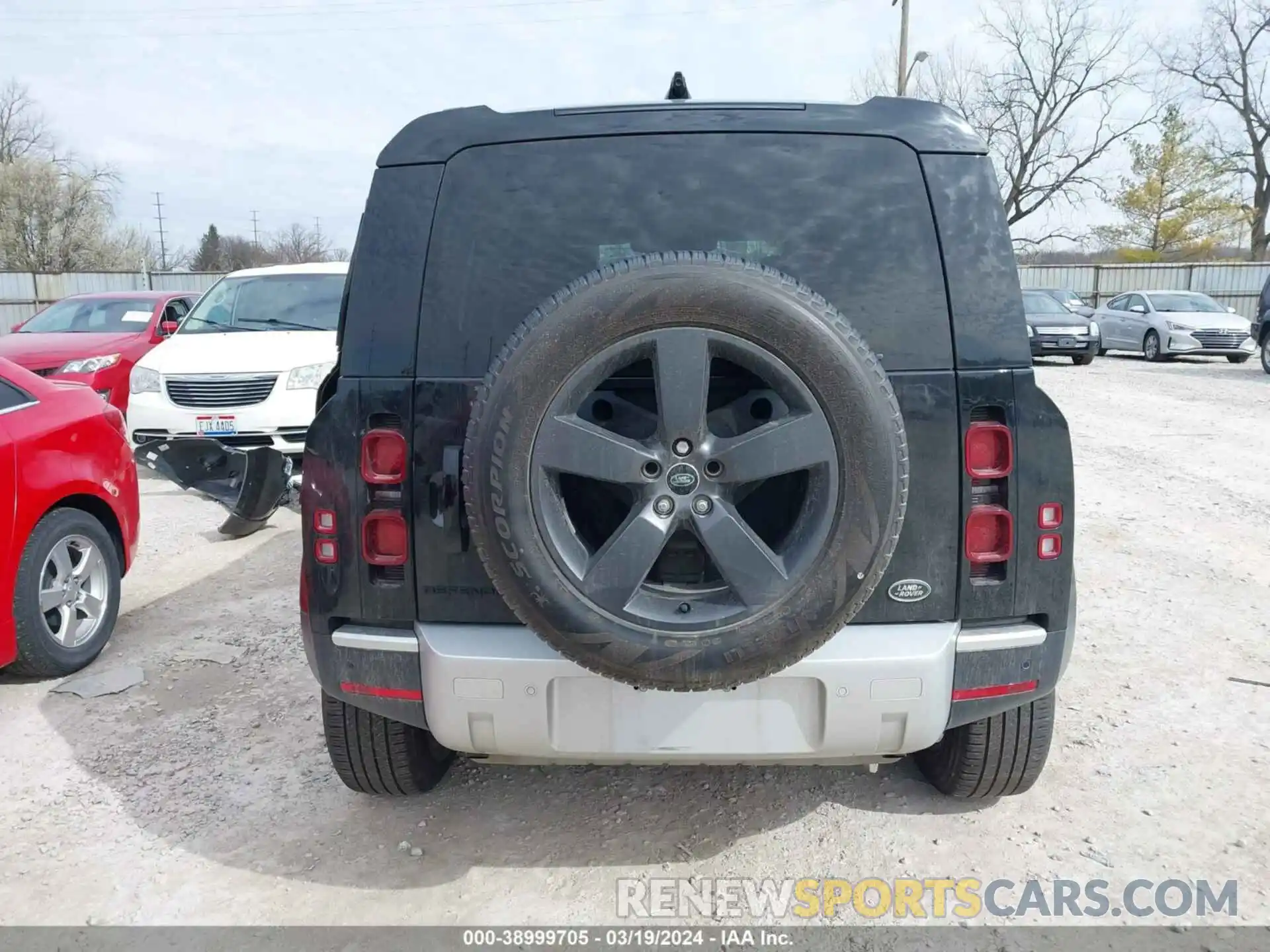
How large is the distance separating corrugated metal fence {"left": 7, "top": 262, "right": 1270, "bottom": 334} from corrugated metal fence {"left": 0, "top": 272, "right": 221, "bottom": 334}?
0.02m

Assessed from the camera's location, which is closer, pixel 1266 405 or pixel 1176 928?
pixel 1176 928

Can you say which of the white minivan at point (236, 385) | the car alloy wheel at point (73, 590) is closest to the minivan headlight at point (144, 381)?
the white minivan at point (236, 385)

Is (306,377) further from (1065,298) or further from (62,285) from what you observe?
(62,285)

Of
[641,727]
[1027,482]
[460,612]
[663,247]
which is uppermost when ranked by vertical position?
[663,247]

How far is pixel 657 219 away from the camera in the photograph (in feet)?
8.03

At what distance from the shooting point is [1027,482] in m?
2.38

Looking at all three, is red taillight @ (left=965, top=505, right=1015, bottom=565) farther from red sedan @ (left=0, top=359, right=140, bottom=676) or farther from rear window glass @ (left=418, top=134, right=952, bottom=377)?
red sedan @ (left=0, top=359, right=140, bottom=676)

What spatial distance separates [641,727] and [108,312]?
1135 centimetres

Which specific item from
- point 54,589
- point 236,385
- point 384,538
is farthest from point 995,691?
point 236,385

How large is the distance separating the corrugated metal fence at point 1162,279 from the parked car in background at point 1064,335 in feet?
38.1

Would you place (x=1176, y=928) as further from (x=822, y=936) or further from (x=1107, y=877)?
(x=822, y=936)

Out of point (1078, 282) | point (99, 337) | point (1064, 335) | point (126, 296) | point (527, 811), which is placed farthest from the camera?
point (1078, 282)

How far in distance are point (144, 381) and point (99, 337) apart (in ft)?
10.2

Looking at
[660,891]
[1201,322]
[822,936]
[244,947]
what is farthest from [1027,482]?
[1201,322]
